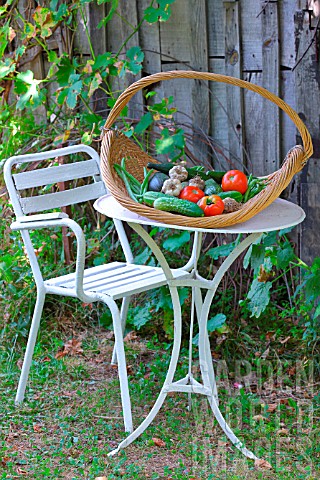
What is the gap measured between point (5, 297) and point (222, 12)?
1.90 m

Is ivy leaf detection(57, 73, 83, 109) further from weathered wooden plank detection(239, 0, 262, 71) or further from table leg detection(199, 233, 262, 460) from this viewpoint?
table leg detection(199, 233, 262, 460)

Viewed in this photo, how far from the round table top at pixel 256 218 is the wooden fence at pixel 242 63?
0.90 meters

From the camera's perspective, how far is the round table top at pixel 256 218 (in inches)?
100

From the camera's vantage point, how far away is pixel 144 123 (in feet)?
12.8

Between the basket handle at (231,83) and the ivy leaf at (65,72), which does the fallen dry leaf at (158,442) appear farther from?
the ivy leaf at (65,72)

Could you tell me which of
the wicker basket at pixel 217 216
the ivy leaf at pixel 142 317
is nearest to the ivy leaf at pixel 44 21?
the wicker basket at pixel 217 216

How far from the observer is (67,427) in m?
3.11

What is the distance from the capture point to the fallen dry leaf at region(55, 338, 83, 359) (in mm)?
3797

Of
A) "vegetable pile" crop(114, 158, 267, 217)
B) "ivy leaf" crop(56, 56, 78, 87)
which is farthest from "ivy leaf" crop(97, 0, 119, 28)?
"vegetable pile" crop(114, 158, 267, 217)

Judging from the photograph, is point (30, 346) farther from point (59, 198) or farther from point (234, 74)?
point (234, 74)

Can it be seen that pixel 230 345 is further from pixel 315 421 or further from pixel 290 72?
pixel 290 72

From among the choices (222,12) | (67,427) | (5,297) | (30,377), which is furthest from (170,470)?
(222,12)

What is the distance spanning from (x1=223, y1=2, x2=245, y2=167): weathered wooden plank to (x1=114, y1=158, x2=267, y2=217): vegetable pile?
3.25 feet

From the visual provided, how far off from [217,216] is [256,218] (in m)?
0.22
